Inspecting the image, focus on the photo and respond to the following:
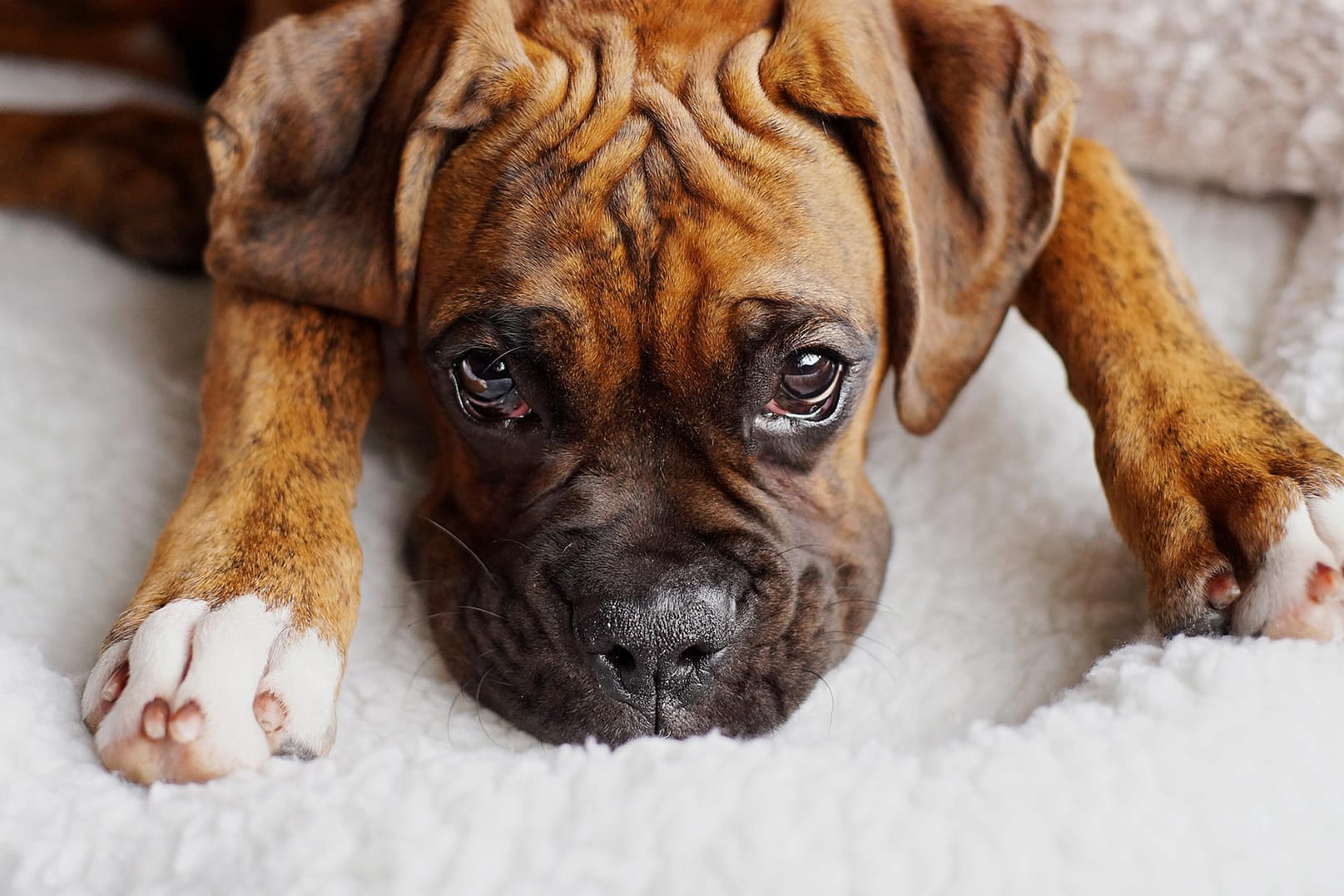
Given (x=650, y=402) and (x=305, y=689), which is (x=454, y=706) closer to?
(x=305, y=689)

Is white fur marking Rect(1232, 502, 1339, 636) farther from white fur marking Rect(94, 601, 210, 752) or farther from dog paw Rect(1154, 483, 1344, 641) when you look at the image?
white fur marking Rect(94, 601, 210, 752)

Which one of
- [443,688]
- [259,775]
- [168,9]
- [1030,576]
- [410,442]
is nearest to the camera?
[259,775]

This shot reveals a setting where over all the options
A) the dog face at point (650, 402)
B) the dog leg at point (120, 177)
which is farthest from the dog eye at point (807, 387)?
the dog leg at point (120, 177)

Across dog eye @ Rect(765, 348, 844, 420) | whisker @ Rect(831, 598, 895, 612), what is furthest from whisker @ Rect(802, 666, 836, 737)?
dog eye @ Rect(765, 348, 844, 420)

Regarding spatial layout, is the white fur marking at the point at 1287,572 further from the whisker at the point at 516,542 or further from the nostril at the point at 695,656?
the whisker at the point at 516,542

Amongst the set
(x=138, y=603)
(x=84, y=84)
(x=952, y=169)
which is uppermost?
(x=952, y=169)

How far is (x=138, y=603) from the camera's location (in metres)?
2.13

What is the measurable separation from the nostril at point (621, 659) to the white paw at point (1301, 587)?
0.99 m

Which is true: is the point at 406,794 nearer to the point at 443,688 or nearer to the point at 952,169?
the point at 443,688

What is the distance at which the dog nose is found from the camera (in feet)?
Result: 6.84

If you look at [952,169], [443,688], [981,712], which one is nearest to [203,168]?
[443,688]

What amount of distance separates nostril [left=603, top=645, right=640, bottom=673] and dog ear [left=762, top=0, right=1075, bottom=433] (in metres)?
0.84

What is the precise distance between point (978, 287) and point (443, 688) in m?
1.31

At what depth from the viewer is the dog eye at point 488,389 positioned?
2334 mm
